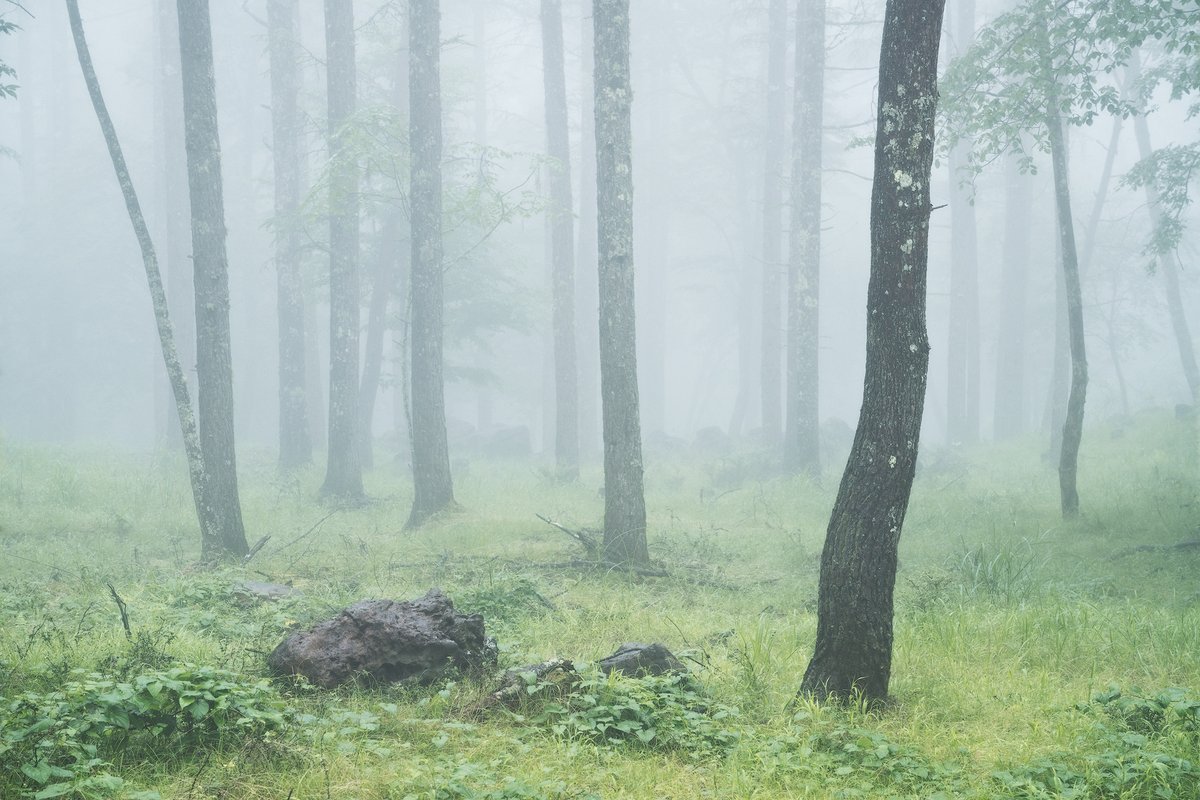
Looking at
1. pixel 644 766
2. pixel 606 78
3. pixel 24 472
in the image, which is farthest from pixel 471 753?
pixel 24 472

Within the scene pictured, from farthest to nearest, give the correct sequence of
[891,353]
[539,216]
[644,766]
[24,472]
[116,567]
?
[539,216] < [24,472] < [116,567] < [891,353] < [644,766]

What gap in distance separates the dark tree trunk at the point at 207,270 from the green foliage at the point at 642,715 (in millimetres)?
7268

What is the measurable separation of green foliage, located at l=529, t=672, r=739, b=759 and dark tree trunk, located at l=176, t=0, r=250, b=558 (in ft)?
23.8

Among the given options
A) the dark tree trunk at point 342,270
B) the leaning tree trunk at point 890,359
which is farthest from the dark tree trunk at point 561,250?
the leaning tree trunk at point 890,359

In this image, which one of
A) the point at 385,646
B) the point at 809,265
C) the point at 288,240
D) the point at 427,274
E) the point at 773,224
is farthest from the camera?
the point at 773,224

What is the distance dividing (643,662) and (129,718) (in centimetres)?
289

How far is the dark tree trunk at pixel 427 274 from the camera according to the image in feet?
45.4

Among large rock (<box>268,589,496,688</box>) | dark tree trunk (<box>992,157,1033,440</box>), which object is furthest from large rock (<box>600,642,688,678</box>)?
dark tree trunk (<box>992,157,1033,440</box>)

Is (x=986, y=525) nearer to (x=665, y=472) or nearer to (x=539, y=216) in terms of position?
(x=665, y=472)

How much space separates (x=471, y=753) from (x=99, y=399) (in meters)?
46.0

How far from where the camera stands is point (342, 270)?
17.4 metres

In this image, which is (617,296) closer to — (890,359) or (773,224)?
(890,359)

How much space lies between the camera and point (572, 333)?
21.7m

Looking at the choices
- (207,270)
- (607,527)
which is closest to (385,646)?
(607,527)
